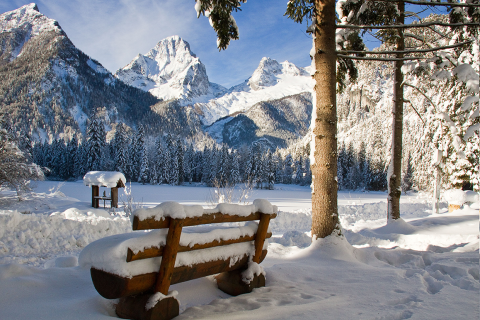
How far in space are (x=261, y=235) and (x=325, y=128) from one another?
242 cm

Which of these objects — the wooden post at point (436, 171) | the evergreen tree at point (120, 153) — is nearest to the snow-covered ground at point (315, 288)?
the wooden post at point (436, 171)

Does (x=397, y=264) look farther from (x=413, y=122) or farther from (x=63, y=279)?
(x=413, y=122)

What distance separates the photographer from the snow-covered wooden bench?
199 cm

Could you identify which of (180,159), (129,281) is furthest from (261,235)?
(180,159)

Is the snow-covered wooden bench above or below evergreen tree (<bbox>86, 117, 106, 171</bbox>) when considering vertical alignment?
below

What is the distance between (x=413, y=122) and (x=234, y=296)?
520 inches

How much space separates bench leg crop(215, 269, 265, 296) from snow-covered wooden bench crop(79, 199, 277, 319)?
268 mm

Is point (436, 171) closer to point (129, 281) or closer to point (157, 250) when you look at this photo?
point (157, 250)

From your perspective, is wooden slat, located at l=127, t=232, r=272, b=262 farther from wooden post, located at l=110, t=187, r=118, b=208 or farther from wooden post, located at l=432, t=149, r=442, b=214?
wooden post, located at l=110, t=187, r=118, b=208

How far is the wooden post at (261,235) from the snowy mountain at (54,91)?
5615 inches

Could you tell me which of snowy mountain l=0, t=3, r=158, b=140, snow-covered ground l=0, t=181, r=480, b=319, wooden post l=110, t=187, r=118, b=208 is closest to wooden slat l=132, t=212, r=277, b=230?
snow-covered ground l=0, t=181, r=480, b=319

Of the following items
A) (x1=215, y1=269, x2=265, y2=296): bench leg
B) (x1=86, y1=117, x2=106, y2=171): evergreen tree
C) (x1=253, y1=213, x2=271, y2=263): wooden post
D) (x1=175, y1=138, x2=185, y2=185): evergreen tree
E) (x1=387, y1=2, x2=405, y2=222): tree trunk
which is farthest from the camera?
(x1=175, y1=138, x2=185, y2=185): evergreen tree

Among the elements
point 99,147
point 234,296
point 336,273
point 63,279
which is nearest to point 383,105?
point 336,273

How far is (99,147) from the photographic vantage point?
4794 cm
